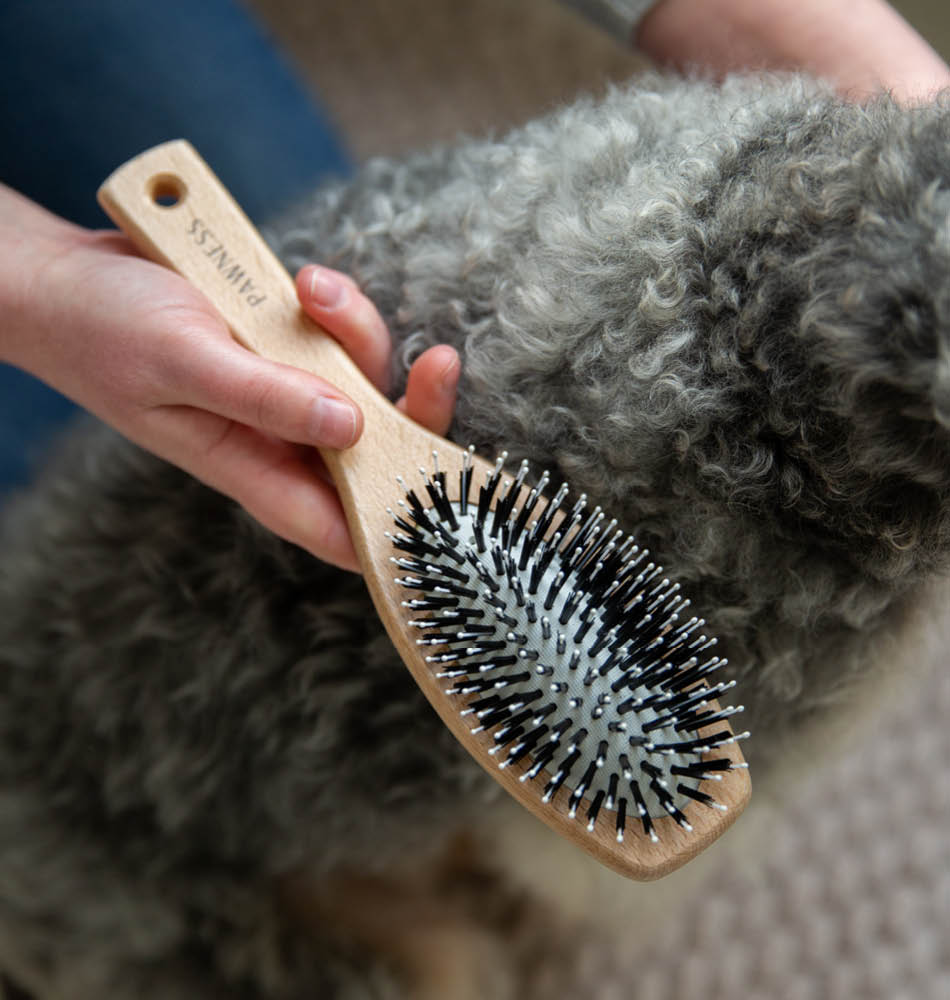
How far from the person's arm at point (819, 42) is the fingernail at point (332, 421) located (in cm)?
29

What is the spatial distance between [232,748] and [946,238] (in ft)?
1.35

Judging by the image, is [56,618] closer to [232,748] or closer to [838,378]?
[232,748]

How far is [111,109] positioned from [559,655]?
1.87ft

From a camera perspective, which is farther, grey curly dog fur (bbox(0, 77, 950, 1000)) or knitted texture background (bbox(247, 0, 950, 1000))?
knitted texture background (bbox(247, 0, 950, 1000))

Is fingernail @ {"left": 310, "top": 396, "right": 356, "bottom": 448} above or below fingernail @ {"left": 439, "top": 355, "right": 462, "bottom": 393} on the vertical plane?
above

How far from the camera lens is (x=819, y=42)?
0.55 m

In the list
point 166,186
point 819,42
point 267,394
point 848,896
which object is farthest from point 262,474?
point 848,896

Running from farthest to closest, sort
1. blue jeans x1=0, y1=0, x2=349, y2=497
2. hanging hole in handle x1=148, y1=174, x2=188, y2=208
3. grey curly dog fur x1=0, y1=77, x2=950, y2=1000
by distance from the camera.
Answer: blue jeans x1=0, y1=0, x2=349, y2=497, hanging hole in handle x1=148, y1=174, x2=188, y2=208, grey curly dog fur x1=0, y1=77, x2=950, y2=1000

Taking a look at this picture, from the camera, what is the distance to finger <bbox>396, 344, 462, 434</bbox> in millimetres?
419

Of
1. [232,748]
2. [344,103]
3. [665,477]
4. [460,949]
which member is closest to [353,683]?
[232,748]

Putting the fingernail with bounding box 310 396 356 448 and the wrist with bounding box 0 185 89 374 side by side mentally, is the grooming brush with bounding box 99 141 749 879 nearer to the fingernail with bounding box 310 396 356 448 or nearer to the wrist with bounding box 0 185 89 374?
the fingernail with bounding box 310 396 356 448

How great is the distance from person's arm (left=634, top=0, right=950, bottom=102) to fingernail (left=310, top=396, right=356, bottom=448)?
286 mm

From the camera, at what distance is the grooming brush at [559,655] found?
37 centimetres

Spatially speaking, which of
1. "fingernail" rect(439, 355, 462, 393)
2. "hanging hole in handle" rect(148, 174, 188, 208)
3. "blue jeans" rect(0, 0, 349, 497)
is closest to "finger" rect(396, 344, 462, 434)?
"fingernail" rect(439, 355, 462, 393)
